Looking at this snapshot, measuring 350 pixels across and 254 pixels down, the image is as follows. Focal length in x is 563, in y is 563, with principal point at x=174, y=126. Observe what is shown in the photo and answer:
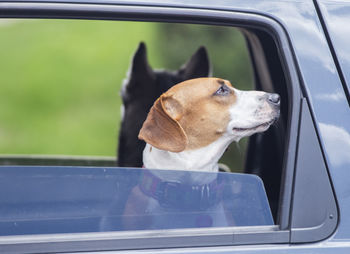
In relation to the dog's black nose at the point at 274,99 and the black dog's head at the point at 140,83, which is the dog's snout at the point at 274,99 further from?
the black dog's head at the point at 140,83

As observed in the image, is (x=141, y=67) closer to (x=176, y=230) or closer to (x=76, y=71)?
(x=176, y=230)

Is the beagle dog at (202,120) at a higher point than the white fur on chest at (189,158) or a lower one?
higher

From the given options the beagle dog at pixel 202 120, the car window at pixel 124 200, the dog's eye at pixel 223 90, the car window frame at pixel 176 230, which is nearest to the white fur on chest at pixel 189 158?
the beagle dog at pixel 202 120

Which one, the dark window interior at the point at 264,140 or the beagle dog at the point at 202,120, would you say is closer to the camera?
the beagle dog at the point at 202,120

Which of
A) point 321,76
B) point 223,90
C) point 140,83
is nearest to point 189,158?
point 223,90

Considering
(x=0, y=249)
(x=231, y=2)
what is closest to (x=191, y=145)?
(x=231, y=2)

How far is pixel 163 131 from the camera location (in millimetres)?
2289

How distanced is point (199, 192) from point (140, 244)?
27 centimetres

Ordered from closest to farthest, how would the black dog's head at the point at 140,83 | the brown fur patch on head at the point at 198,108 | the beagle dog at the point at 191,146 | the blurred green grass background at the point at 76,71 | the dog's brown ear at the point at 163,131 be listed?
the beagle dog at the point at 191,146 < the dog's brown ear at the point at 163,131 < the brown fur patch on head at the point at 198,108 < the black dog's head at the point at 140,83 < the blurred green grass background at the point at 76,71

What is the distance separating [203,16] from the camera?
1.83 meters

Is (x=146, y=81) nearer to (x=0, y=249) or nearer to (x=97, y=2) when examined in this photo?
(x=97, y=2)

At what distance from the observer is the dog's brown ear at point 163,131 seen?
2.27 metres

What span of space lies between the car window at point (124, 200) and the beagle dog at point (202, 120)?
45 centimetres

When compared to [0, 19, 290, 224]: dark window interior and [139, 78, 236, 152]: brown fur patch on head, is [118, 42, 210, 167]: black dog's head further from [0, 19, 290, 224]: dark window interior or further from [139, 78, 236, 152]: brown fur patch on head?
[139, 78, 236, 152]: brown fur patch on head
